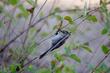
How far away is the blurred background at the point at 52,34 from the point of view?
1.19 metres

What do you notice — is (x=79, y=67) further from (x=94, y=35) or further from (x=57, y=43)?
(x=57, y=43)

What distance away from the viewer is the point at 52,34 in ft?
7.43

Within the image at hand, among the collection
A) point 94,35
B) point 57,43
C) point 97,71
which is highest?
point 57,43

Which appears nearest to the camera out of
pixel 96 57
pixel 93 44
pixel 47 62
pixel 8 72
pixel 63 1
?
pixel 8 72

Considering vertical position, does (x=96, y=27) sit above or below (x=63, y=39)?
below

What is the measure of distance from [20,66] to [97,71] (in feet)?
0.95

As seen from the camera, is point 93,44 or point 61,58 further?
point 93,44

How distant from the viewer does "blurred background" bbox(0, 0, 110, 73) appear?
1.19 m

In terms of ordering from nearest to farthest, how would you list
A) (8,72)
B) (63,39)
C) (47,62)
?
(63,39)
(8,72)
(47,62)

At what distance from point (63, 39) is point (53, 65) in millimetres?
185

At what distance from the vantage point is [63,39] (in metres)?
1.07

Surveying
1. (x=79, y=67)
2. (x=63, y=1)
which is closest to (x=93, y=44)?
(x=79, y=67)

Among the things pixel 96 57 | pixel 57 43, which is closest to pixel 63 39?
pixel 57 43

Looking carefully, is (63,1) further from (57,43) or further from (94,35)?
(57,43)
